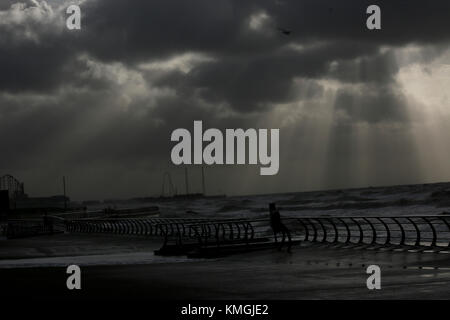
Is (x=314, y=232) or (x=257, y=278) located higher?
(x=314, y=232)

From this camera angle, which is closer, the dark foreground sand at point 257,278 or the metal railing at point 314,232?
the dark foreground sand at point 257,278

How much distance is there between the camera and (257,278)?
50.1ft

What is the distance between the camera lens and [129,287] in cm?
1400

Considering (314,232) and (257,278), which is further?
(314,232)

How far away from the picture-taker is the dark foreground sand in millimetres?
12328

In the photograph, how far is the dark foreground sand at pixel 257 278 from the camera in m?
12.3

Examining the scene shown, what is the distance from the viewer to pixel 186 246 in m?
24.6

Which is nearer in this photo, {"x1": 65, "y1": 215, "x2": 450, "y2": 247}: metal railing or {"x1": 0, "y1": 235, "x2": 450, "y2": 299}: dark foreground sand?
{"x1": 0, "y1": 235, "x2": 450, "y2": 299}: dark foreground sand
